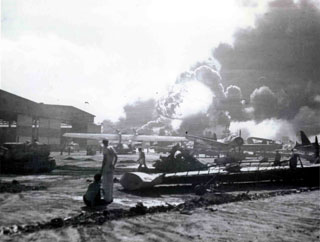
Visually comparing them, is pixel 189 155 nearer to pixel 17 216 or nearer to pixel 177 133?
pixel 17 216

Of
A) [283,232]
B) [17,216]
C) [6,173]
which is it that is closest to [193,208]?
[283,232]

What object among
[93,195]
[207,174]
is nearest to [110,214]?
[93,195]

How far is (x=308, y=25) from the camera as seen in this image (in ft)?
57.5

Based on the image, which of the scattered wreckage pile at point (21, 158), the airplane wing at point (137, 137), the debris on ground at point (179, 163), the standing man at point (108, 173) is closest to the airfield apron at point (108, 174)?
the standing man at point (108, 173)

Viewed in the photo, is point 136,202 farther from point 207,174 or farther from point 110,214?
point 207,174

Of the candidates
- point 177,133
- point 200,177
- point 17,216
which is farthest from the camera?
point 177,133

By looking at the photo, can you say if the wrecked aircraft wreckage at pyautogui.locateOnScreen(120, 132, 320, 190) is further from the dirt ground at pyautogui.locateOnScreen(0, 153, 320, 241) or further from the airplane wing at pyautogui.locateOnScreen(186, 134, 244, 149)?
the airplane wing at pyautogui.locateOnScreen(186, 134, 244, 149)

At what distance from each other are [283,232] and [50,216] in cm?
473

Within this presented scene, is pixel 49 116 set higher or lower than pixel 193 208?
higher

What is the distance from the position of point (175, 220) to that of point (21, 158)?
Result: 12095mm

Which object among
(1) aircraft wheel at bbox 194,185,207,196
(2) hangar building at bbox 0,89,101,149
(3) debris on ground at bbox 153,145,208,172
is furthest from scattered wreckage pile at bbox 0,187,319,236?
(2) hangar building at bbox 0,89,101,149

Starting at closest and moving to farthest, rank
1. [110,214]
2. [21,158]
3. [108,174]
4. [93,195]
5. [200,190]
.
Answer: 1. [110,214]
2. [93,195]
3. [108,174]
4. [200,190]
5. [21,158]

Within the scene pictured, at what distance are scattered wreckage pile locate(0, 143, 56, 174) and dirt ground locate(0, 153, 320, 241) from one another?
6.74 m

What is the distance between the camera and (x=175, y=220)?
21.3 ft
